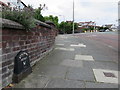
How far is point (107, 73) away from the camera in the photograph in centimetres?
427

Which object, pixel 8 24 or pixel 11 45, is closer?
pixel 8 24

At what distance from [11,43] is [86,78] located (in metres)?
2.25

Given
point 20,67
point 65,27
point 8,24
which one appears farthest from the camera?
point 65,27

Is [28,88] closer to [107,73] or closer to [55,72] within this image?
[55,72]

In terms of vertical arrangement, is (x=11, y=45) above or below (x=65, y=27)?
below

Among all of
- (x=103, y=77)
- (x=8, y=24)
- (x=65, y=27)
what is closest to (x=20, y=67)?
(x=8, y=24)

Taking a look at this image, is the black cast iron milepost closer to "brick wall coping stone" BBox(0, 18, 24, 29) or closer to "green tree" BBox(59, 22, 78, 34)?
"brick wall coping stone" BBox(0, 18, 24, 29)

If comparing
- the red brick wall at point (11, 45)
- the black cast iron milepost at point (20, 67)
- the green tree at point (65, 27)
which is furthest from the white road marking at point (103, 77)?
the green tree at point (65, 27)

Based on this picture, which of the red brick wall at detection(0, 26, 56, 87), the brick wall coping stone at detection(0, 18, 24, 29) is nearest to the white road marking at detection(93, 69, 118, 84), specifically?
the red brick wall at detection(0, 26, 56, 87)

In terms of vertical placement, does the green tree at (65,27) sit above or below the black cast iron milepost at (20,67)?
above

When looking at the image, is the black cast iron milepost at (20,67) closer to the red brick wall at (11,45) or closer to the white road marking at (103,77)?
the red brick wall at (11,45)

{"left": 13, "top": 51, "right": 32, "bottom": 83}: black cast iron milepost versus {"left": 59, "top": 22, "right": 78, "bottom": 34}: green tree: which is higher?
{"left": 59, "top": 22, "right": 78, "bottom": 34}: green tree

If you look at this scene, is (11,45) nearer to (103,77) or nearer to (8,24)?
(8,24)

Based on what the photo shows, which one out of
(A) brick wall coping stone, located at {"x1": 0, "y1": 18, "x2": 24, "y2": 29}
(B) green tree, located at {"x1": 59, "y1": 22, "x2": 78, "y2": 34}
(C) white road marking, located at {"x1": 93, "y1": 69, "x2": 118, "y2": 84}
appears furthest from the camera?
(B) green tree, located at {"x1": 59, "y1": 22, "x2": 78, "y2": 34}
